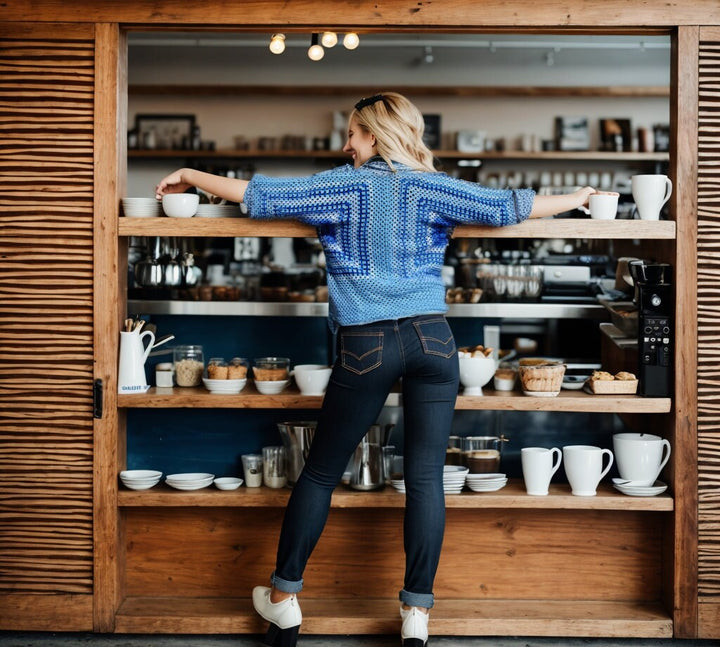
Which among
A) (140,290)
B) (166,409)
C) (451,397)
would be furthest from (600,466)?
(140,290)

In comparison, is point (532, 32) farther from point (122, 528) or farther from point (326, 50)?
point (326, 50)

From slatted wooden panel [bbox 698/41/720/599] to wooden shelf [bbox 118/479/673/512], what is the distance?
→ 165 millimetres

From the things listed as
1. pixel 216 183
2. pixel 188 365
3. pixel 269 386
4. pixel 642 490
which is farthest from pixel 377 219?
pixel 642 490

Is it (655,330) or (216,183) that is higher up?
(216,183)

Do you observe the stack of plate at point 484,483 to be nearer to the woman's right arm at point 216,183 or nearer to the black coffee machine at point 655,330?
the black coffee machine at point 655,330

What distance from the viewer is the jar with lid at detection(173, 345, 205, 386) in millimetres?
3127

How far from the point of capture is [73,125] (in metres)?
2.92

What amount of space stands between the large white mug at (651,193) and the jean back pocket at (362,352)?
1082mm

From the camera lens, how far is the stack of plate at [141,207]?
2896 millimetres

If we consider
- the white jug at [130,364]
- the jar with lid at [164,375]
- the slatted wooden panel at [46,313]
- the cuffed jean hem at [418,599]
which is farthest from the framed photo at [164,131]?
the cuffed jean hem at [418,599]

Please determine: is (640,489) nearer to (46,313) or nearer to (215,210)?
(215,210)

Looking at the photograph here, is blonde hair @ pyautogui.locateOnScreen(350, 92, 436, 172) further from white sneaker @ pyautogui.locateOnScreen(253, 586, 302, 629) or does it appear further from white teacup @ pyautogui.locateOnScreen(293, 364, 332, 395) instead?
white sneaker @ pyautogui.locateOnScreen(253, 586, 302, 629)

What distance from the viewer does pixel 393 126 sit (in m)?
2.55

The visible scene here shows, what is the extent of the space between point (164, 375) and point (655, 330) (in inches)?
69.0
